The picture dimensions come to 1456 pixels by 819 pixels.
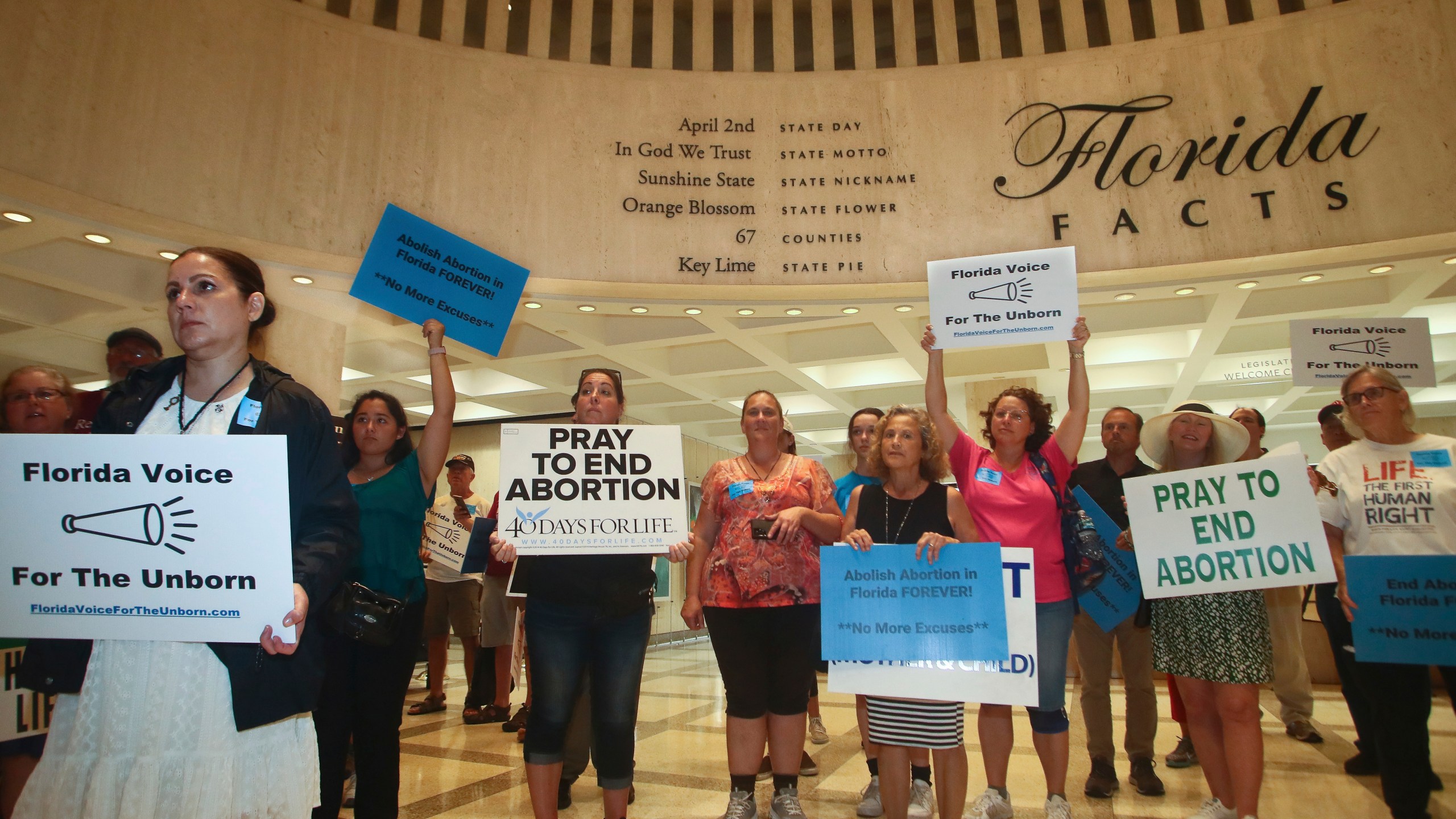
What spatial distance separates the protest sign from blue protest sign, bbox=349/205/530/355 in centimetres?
176

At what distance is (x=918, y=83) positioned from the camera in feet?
16.1

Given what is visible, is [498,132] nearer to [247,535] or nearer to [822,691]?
[247,535]

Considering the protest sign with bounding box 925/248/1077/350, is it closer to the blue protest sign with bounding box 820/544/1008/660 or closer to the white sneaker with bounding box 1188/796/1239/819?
the blue protest sign with bounding box 820/544/1008/660

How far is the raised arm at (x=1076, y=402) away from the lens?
2697 millimetres

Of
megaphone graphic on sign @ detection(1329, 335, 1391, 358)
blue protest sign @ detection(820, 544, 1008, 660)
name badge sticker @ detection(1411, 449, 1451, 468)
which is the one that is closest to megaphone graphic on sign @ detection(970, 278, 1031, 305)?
blue protest sign @ detection(820, 544, 1008, 660)

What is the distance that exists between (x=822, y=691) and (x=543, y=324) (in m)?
3.83

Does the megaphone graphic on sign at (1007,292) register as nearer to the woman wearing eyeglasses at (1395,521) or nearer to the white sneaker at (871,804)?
the woman wearing eyeglasses at (1395,521)

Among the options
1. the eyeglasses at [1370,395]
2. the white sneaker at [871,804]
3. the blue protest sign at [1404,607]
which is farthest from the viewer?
the white sneaker at [871,804]

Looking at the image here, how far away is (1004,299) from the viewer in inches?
121

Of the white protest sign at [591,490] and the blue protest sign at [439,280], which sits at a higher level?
the blue protest sign at [439,280]

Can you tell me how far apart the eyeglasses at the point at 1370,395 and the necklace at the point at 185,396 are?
3.44m

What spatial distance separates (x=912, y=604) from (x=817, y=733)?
2.19m

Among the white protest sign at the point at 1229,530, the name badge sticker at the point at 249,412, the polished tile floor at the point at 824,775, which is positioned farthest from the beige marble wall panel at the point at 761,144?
the name badge sticker at the point at 249,412

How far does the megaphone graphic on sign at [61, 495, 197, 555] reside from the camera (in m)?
1.29
